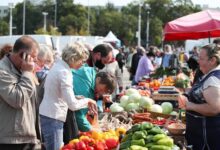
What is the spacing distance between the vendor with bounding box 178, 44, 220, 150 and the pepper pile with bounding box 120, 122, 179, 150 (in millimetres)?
571

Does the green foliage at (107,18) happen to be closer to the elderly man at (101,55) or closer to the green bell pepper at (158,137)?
the elderly man at (101,55)

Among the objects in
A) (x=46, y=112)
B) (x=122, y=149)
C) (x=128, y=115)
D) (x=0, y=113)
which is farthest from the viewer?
(x=128, y=115)

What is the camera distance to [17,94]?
12.4ft

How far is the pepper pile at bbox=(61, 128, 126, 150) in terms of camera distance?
438 cm

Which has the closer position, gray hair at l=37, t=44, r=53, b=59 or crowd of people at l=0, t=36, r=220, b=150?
crowd of people at l=0, t=36, r=220, b=150

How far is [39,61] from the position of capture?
644cm

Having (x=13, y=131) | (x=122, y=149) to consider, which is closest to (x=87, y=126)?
(x=122, y=149)

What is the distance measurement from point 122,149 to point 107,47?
3196 mm

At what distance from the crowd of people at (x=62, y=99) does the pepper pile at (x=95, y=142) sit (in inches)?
12.2

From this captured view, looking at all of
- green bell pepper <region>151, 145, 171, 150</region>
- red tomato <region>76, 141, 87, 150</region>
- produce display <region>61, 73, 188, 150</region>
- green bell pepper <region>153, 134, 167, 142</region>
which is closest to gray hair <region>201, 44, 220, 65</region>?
produce display <region>61, 73, 188, 150</region>

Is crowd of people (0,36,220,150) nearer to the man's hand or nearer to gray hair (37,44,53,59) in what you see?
the man's hand

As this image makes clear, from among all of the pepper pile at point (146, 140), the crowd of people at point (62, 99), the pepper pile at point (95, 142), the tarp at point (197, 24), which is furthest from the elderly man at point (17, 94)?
the tarp at point (197, 24)

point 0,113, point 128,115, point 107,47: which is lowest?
point 128,115

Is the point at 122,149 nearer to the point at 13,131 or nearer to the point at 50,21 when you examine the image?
the point at 13,131
